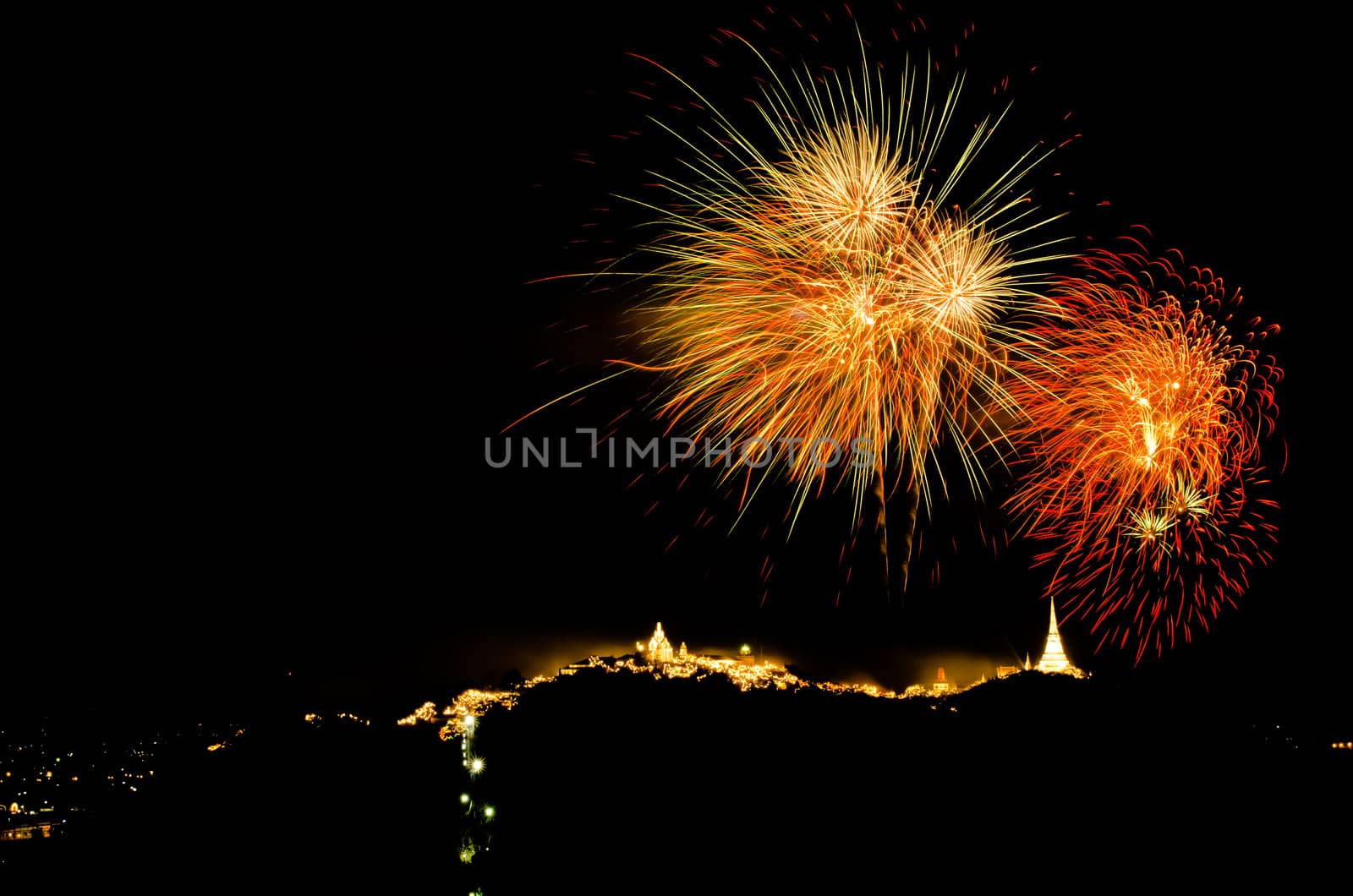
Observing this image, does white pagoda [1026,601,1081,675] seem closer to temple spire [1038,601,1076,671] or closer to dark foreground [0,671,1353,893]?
temple spire [1038,601,1076,671]

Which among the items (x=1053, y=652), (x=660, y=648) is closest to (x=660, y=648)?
(x=660, y=648)

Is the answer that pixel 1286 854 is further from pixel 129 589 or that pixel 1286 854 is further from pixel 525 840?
pixel 129 589

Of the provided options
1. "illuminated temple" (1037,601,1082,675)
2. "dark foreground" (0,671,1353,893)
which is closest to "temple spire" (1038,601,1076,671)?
"illuminated temple" (1037,601,1082,675)

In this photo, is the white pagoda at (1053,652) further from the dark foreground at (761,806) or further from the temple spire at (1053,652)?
the dark foreground at (761,806)

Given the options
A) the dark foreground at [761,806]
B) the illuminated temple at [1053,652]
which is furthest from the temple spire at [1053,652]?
the dark foreground at [761,806]

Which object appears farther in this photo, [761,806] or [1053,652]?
[1053,652]

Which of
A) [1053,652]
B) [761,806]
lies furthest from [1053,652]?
[761,806]

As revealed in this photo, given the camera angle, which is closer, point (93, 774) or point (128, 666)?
point (93, 774)

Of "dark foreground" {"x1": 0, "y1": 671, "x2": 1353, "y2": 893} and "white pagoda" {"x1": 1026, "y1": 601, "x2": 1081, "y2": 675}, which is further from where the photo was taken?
"white pagoda" {"x1": 1026, "y1": 601, "x2": 1081, "y2": 675}

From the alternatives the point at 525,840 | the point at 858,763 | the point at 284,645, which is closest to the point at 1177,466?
the point at 858,763

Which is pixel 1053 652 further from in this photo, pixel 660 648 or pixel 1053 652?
pixel 660 648

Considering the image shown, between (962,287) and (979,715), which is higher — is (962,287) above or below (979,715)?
above
